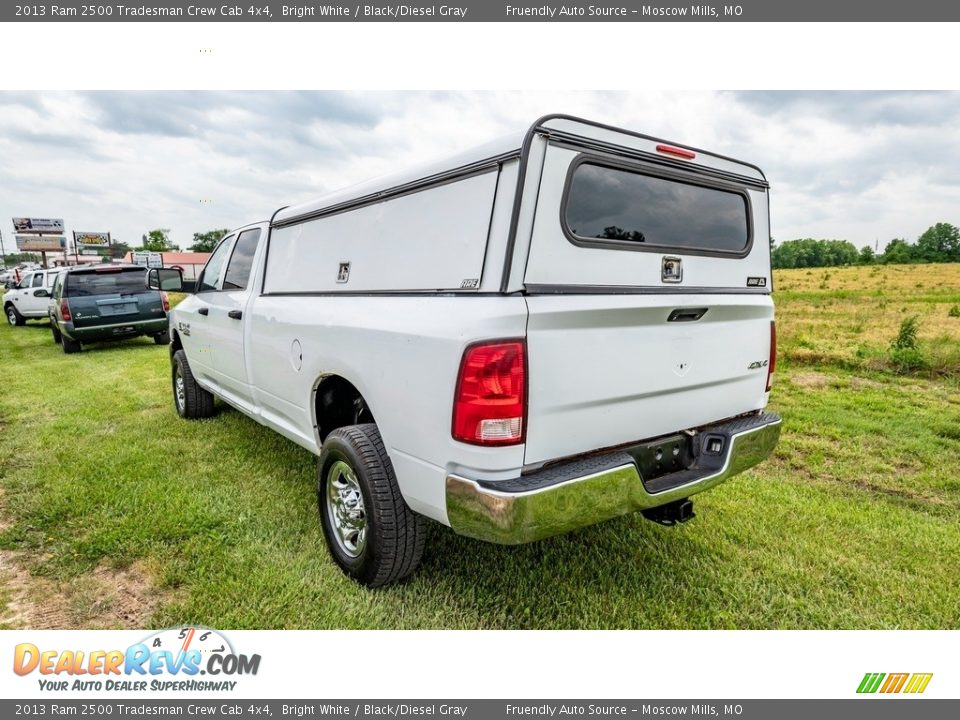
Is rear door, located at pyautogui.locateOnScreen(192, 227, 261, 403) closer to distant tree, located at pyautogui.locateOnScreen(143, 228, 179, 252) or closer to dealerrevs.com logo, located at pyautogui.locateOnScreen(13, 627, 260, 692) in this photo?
dealerrevs.com logo, located at pyautogui.locateOnScreen(13, 627, 260, 692)

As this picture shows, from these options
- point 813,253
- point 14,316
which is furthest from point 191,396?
point 813,253

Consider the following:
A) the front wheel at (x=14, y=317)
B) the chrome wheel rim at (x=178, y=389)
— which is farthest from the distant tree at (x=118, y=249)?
the chrome wheel rim at (x=178, y=389)

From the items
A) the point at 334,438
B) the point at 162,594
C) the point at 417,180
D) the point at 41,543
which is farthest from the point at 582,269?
the point at 41,543

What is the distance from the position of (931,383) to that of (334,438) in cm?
764

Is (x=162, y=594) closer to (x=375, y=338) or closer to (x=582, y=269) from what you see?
(x=375, y=338)

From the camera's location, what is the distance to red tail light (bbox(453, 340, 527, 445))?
2.08 metres

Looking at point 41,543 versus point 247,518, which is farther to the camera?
point 247,518

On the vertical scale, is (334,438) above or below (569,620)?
above

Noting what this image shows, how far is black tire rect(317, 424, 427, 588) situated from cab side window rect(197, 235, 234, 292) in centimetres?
279

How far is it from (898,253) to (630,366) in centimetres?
5781

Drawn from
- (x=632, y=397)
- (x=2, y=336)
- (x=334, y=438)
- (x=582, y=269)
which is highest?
(x=582, y=269)

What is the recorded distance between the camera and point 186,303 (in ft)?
18.2

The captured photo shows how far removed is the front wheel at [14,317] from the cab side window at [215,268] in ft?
50.2

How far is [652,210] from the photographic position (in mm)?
2637
